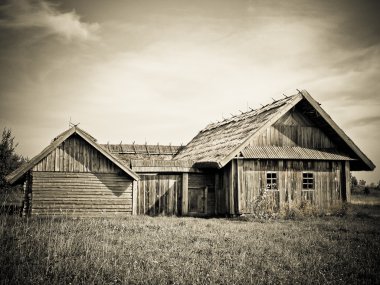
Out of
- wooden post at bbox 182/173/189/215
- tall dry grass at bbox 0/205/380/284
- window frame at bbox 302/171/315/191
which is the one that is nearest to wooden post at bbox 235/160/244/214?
wooden post at bbox 182/173/189/215

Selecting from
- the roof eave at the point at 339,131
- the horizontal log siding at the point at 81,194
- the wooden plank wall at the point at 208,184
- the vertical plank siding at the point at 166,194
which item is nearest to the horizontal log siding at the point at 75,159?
the horizontal log siding at the point at 81,194

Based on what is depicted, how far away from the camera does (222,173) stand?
17031mm

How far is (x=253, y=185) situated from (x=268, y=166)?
141 centimetres

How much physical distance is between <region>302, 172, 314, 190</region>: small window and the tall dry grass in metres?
6.66

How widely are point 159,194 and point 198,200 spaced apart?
2275 mm

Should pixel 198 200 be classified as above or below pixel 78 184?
below

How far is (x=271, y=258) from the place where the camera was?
7.40 metres

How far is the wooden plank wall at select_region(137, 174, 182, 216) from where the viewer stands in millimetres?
16078

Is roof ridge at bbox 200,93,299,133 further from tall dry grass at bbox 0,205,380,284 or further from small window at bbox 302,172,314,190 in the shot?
tall dry grass at bbox 0,205,380,284

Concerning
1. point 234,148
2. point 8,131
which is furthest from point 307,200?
point 8,131

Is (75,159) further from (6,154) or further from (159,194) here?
(6,154)

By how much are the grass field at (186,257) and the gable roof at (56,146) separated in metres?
4.79

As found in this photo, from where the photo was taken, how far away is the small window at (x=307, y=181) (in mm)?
17016

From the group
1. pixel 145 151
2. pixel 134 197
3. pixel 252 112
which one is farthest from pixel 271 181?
pixel 145 151
